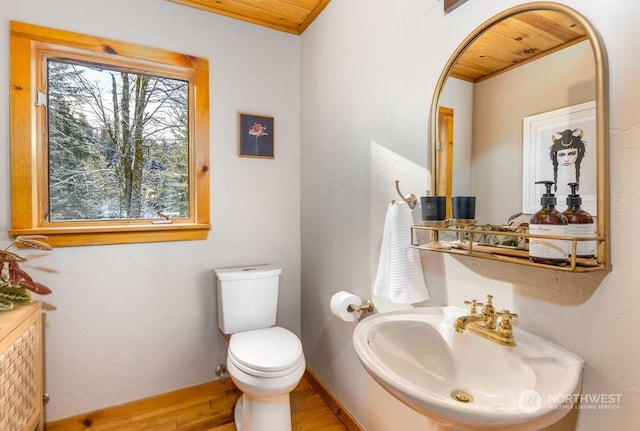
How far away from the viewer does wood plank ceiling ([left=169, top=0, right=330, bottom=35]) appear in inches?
73.8

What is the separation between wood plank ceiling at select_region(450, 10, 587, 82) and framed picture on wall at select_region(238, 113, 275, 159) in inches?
50.2

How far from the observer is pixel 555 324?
843 millimetres

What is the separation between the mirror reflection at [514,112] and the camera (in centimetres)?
79

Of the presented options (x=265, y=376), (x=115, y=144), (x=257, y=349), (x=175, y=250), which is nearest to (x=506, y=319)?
(x=265, y=376)

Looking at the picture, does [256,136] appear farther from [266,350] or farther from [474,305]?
[474,305]

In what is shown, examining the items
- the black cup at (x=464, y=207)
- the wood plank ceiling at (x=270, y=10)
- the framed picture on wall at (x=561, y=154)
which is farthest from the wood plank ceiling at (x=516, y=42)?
the wood plank ceiling at (x=270, y=10)

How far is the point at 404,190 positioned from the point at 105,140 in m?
1.64

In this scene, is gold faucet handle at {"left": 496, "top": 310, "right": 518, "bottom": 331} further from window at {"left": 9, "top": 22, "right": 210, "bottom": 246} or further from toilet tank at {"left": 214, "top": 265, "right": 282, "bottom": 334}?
window at {"left": 9, "top": 22, "right": 210, "bottom": 246}

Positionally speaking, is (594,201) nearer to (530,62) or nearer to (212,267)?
(530,62)

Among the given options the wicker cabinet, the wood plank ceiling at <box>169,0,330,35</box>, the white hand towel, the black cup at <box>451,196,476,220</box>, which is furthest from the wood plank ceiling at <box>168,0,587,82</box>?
the wicker cabinet

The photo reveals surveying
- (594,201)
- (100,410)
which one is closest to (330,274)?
(594,201)

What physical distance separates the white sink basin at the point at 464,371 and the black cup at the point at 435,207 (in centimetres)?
→ 32

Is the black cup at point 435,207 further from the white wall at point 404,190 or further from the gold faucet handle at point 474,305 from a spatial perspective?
the gold faucet handle at point 474,305

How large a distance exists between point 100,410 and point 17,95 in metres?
1.67
